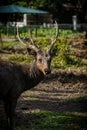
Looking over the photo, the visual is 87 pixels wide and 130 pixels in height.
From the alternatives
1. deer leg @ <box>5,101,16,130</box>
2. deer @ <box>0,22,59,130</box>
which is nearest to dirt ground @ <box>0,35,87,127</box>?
deer leg @ <box>5,101,16,130</box>

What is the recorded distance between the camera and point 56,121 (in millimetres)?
10539

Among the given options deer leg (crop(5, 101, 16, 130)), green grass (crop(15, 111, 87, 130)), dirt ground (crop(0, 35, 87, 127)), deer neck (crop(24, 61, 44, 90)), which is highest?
deer neck (crop(24, 61, 44, 90))

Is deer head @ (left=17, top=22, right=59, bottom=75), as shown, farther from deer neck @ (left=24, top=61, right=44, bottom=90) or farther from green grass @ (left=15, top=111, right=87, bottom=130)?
green grass @ (left=15, top=111, right=87, bottom=130)

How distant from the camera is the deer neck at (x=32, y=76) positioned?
10141 mm

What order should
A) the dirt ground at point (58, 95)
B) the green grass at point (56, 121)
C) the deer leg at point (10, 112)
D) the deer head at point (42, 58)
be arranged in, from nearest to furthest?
the deer leg at point (10, 112) → the green grass at point (56, 121) → the deer head at point (42, 58) → the dirt ground at point (58, 95)

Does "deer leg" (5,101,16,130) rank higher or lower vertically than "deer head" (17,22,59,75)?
lower

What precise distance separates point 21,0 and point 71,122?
4123 cm

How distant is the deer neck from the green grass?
0.83 meters

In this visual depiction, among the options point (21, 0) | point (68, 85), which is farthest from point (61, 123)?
point (21, 0)

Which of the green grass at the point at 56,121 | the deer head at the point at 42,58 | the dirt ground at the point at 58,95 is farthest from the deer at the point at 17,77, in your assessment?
the dirt ground at the point at 58,95

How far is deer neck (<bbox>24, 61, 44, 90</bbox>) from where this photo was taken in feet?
33.3

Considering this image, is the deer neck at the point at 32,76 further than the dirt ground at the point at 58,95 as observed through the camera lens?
No

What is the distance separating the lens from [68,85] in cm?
1541

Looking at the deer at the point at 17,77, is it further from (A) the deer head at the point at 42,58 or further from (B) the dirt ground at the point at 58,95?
(B) the dirt ground at the point at 58,95
